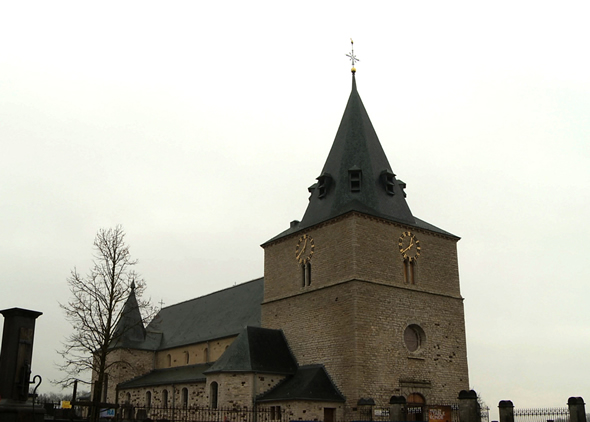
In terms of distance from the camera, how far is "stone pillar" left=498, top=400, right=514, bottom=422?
2497 cm

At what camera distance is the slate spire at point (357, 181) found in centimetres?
3469

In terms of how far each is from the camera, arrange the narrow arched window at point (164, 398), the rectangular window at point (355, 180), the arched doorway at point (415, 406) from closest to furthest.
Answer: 1. the arched doorway at point (415, 406)
2. the rectangular window at point (355, 180)
3. the narrow arched window at point (164, 398)

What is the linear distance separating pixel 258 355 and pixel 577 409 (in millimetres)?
15363

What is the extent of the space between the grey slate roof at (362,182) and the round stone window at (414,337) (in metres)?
Result: 5.72

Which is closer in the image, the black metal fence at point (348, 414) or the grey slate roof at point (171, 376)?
the black metal fence at point (348, 414)

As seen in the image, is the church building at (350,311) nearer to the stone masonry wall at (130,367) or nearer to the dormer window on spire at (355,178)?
the dormer window on spire at (355,178)

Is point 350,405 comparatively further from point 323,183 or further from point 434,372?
point 323,183

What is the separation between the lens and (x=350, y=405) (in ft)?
96.8

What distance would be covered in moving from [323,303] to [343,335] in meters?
2.50

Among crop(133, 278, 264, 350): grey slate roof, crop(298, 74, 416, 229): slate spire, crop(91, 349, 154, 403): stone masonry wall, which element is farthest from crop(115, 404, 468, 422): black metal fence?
crop(91, 349, 154, 403): stone masonry wall

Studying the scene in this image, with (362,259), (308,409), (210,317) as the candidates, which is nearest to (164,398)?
(210,317)

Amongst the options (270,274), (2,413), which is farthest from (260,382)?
(2,413)

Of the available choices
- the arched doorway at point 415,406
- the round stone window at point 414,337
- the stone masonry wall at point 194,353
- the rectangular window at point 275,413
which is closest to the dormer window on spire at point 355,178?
the round stone window at point 414,337

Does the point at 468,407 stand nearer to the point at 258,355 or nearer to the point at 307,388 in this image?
the point at 307,388
